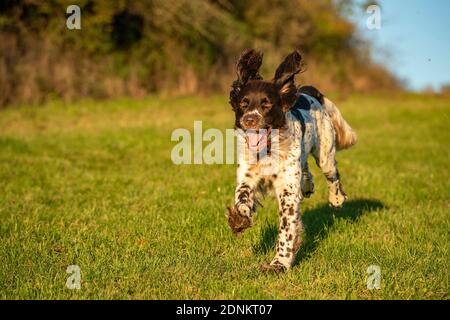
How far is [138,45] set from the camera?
2475 cm

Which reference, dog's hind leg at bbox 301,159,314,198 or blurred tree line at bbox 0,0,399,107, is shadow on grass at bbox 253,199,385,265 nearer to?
dog's hind leg at bbox 301,159,314,198

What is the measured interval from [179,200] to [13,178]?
3.07 m

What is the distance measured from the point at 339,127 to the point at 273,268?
105 inches

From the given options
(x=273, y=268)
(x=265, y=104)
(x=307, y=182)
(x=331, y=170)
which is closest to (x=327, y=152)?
(x=331, y=170)

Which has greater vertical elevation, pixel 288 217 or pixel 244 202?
pixel 244 202

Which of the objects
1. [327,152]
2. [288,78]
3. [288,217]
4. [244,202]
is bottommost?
[288,217]

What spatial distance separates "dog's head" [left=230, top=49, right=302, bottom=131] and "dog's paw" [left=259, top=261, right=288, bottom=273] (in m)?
1.12

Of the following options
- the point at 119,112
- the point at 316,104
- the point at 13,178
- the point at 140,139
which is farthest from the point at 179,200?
the point at 119,112

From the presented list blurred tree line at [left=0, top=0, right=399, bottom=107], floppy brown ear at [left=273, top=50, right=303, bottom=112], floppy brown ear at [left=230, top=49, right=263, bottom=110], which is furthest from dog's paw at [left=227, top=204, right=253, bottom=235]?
blurred tree line at [left=0, top=0, right=399, bottom=107]

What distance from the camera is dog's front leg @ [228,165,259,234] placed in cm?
513

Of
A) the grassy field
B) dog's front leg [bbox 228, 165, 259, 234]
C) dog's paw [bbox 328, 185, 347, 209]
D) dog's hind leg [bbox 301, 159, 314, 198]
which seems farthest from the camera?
dog's paw [bbox 328, 185, 347, 209]

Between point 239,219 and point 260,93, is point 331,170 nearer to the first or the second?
point 260,93

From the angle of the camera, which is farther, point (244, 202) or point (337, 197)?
point (337, 197)
